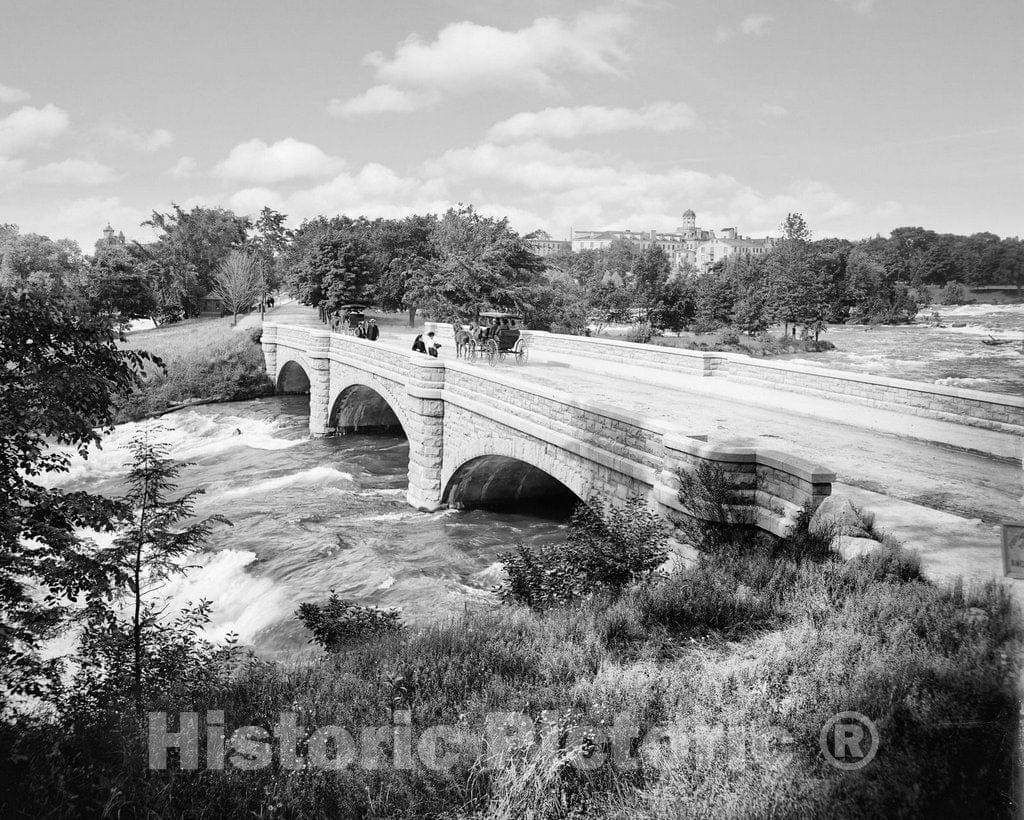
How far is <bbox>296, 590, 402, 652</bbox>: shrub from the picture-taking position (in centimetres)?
760

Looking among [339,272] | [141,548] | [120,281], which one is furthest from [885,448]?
[120,281]

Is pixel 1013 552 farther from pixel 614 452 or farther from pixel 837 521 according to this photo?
pixel 614 452

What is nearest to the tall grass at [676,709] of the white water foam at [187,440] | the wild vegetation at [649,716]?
the wild vegetation at [649,716]

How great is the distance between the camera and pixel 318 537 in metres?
14.8

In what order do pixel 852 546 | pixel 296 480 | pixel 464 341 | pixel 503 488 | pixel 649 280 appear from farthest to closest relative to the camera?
pixel 649 280
pixel 464 341
pixel 296 480
pixel 503 488
pixel 852 546

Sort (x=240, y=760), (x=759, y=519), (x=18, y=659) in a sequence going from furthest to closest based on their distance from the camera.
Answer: (x=759, y=519) < (x=18, y=659) < (x=240, y=760)

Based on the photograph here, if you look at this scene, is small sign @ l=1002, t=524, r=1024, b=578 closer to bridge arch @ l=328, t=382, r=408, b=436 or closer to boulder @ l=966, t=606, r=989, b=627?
boulder @ l=966, t=606, r=989, b=627

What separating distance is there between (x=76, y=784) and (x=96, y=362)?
3.20 meters

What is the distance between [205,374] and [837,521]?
119 ft

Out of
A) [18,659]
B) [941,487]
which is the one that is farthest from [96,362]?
[941,487]

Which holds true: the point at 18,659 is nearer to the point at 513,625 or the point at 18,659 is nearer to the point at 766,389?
the point at 513,625

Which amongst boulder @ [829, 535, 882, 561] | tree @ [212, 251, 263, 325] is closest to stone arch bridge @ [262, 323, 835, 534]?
boulder @ [829, 535, 882, 561]

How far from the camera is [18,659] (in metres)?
5.25

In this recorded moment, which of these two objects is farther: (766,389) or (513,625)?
(766,389)
